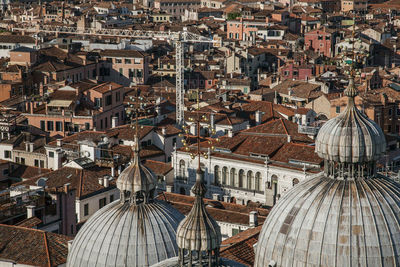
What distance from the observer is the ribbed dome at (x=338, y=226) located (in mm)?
34250

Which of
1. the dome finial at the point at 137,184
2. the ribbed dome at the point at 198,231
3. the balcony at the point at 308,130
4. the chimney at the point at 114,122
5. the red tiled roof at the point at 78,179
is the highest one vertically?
the ribbed dome at the point at 198,231

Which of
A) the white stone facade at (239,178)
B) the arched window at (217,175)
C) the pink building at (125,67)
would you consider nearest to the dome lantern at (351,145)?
the white stone facade at (239,178)

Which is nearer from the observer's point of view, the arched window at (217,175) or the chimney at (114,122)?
the arched window at (217,175)

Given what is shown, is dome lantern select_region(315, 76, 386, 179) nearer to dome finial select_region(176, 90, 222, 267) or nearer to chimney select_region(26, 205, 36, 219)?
dome finial select_region(176, 90, 222, 267)

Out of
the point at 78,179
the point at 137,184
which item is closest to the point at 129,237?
the point at 137,184

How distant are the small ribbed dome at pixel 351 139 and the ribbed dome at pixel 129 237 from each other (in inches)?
317

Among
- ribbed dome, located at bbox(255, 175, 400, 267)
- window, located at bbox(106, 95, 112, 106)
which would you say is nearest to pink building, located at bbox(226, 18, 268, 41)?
window, located at bbox(106, 95, 112, 106)

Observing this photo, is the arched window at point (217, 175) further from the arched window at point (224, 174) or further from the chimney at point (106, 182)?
the chimney at point (106, 182)

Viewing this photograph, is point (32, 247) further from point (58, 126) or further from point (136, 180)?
point (58, 126)

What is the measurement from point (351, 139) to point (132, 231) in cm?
1008

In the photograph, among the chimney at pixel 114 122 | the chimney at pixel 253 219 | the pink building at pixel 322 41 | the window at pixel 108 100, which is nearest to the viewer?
the chimney at pixel 253 219

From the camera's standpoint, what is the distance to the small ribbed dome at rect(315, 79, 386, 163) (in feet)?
116

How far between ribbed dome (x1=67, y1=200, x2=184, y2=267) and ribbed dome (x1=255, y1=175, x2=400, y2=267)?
6235 millimetres

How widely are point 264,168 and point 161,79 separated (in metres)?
58.7
